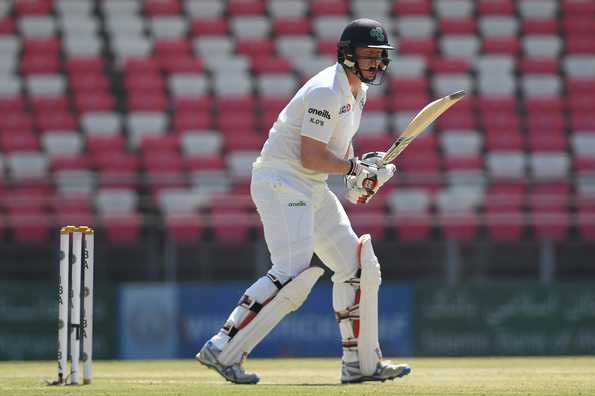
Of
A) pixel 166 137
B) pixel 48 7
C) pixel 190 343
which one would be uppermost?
pixel 48 7

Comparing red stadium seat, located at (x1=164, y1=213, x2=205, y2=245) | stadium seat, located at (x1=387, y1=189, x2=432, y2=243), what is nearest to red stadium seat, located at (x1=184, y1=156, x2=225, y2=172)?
red stadium seat, located at (x1=164, y1=213, x2=205, y2=245)

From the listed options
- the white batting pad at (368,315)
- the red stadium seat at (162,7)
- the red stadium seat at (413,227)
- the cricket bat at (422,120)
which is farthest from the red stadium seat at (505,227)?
the white batting pad at (368,315)

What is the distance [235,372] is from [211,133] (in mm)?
8895

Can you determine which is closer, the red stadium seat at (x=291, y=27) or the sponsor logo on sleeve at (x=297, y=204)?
the sponsor logo on sleeve at (x=297, y=204)

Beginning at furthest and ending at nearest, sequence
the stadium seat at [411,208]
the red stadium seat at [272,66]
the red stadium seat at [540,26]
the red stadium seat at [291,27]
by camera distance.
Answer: the red stadium seat at [540,26]
the red stadium seat at [291,27]
the red stadium seat at [272,66]
the stadium seat at [411,208]

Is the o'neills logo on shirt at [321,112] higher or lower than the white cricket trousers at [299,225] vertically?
higher

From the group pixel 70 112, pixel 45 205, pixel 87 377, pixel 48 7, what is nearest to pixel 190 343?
→ pixel 45 205

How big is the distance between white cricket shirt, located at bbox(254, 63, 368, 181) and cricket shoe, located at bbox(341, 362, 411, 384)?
1039mm

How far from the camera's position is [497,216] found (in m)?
13.8

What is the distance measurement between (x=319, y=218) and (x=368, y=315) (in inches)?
24.1

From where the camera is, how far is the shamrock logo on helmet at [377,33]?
725 cm

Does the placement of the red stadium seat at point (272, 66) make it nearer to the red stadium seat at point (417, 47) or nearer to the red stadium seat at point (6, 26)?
the red stadium seat at point (417, 47)

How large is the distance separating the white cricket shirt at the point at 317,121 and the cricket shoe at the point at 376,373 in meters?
1.04

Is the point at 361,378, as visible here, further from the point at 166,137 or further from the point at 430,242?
the point at 166,137
